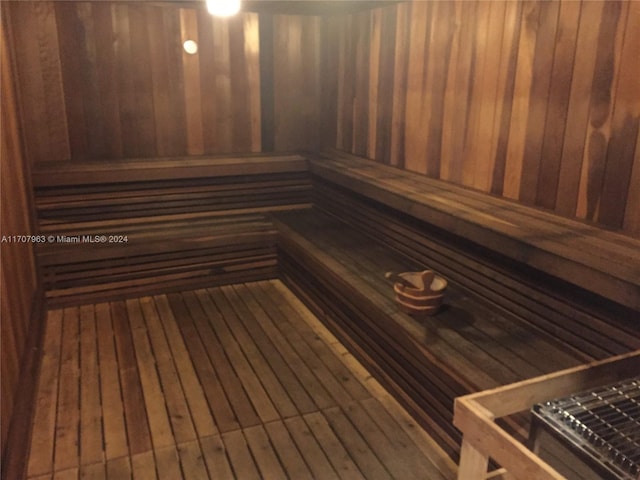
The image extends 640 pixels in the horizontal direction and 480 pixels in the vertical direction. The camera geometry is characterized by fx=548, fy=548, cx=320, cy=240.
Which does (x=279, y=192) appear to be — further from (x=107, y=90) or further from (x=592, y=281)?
(x=592, y=281)

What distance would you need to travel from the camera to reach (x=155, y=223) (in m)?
4.30

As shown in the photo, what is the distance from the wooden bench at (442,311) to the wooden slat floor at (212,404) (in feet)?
0.58

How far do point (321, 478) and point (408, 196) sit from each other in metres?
1.64

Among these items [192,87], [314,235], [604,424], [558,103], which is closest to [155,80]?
[192,87]

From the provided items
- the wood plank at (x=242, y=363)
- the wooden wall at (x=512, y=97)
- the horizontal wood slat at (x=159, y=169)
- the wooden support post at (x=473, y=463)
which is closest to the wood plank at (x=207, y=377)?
the wood plank at (x=242, y=363)

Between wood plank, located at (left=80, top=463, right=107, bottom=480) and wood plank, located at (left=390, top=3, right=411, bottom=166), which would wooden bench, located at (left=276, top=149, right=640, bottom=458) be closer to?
wood plank, located at (left=390, top=3, right=411, bottom=166)

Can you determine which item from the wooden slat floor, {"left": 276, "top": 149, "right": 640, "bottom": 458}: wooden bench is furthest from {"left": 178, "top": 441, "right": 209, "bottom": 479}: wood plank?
{"left": 276, "top": 149, "right": 640, "bottom": 458}: wooden bench

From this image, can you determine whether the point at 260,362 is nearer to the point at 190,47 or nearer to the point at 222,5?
the point at 222,5

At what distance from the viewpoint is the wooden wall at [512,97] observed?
2.31m

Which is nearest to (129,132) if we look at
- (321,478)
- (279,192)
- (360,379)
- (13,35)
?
(13,35)

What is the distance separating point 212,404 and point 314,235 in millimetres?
1625

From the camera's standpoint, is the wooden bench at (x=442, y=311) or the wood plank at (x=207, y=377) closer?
the wooden bench at (x=442, y=311)

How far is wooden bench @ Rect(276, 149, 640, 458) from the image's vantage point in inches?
86.3

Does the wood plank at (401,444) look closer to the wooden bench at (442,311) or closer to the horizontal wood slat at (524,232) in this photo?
the wooden bench at (442,311)
